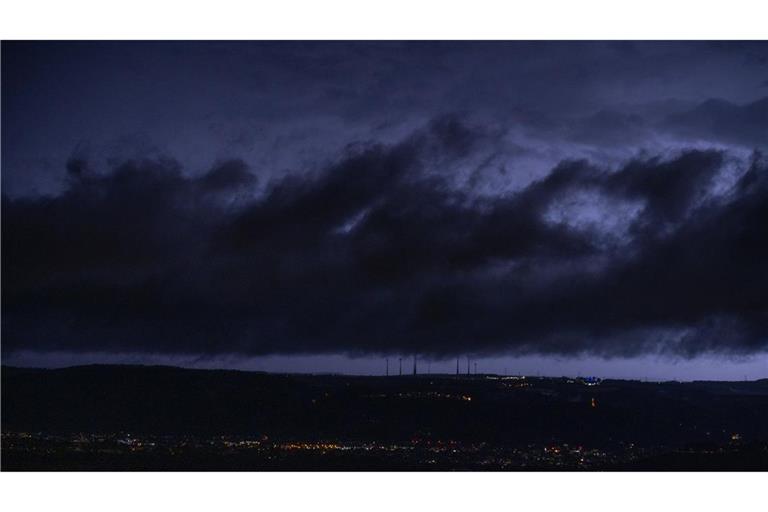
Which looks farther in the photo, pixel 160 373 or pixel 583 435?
pixel 160 373

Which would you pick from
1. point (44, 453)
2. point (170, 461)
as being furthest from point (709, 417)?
point (44, 453)

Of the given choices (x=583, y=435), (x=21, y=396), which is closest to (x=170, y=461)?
(x=21, y=396)

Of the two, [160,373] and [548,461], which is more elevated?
[160,373]

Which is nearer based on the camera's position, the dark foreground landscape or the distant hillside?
the dark foreground landscape

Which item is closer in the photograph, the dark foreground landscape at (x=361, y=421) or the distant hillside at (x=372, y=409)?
the dark foreground landscape at (x=361, y=421)

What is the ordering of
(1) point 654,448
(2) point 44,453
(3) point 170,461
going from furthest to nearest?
(1) point 654,448 → (3) point 170,461 → (2) point 44,453

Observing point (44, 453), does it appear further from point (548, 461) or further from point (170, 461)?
point (548, 461)

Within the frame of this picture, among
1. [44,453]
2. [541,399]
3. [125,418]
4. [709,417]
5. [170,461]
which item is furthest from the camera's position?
[541,399]
